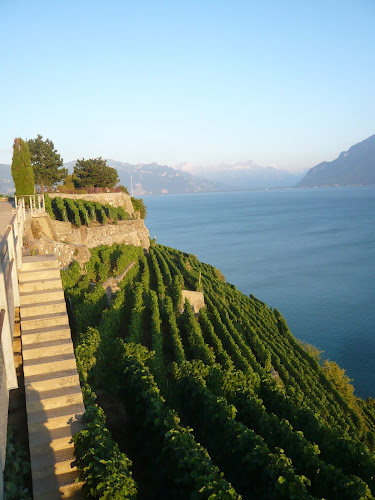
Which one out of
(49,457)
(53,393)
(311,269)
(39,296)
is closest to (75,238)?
(39,296)

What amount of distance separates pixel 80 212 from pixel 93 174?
1164cm

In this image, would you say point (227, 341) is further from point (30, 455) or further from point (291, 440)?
point (30, 455)

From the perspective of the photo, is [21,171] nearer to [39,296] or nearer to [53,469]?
[39,296]

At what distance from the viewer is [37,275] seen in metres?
8.48

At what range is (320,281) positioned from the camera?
4903cm

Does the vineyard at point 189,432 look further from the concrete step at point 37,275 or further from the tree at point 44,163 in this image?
the tree at point 44,163

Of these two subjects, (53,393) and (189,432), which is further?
(189,432)

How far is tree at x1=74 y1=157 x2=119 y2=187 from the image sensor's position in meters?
38.4

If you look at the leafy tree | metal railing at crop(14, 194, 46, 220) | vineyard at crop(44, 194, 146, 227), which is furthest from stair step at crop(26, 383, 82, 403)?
the leafy tree

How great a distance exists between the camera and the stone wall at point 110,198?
103ft

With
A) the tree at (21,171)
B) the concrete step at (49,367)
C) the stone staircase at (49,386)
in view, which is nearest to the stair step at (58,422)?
the stone staircase at (49,386)

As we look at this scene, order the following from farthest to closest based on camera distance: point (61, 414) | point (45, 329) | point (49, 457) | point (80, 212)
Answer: point (80, 212), point (45, 329), point (61, 414), point (49, 457)

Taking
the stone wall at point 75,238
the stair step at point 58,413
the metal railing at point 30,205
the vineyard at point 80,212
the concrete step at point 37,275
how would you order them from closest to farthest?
1. the stair step at point 58,413
2. the concrete step at point 37,275
3. the stone wall at point 75,238
4. the metal railing at point 30,205
5. the vineyard at point 80,212

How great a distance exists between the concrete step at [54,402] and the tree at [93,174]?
34019 millimetres
